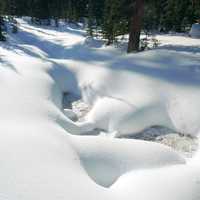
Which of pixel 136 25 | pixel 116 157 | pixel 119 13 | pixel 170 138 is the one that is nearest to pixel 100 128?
pixel 170 138

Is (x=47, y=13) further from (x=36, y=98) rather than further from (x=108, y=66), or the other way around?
(x=36, y=98)

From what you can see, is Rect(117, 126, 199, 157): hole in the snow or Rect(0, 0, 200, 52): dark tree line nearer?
Rect(117, 126, 199, 157): hole in the snow

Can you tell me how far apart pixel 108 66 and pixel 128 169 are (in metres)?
5.69

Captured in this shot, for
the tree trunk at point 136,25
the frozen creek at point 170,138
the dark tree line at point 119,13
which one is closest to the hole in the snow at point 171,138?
the frozen creek at point 170,138

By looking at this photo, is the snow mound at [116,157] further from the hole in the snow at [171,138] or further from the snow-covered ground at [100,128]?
the hole in the snow at [171,138]

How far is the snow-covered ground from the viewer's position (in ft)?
14.4

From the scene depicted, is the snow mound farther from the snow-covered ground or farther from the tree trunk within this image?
the tree trunk

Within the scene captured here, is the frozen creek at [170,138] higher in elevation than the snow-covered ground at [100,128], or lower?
lower

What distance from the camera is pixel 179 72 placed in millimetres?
9391

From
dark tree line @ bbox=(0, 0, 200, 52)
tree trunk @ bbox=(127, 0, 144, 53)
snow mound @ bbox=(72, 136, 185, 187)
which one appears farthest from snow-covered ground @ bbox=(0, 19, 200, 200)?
dark tree line @ bbox=(0, 0, 200, 52)

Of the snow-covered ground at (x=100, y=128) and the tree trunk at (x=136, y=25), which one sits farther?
the tree trunk at (x=136, y=25)

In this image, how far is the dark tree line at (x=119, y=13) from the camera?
14812 mm

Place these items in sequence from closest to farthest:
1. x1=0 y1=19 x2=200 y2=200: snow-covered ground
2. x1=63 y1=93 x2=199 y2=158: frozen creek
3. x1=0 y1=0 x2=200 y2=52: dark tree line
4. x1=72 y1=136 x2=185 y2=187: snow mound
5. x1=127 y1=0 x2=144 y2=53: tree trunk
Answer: x1=0 y1=19 x2=200 y2=200: snow-covered ground → x1=72 y1=136 x2=185 y2=187: snow mound → x1=63 y1=93 x2=199 y2=158: frozen creek → x1=127 y1=0 x2=144 y2=53: tree trunk → x1=0 y1=0 x2=200 y2=52: dark tree line

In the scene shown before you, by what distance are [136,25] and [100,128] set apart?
818 cm
